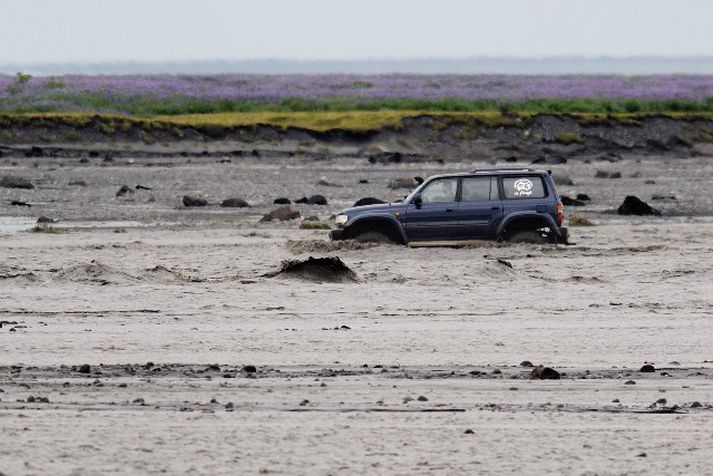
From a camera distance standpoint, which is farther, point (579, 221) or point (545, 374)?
point (579, 221)

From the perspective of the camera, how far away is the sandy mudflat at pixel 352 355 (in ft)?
32.2

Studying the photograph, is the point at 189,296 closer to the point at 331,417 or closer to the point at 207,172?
the point at 331,417

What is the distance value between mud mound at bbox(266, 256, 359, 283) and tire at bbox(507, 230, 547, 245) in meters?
4.57

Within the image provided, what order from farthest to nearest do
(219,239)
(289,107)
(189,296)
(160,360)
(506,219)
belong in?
(289,107) < (219,239) < (506,219) < (189,296) < (160,360)

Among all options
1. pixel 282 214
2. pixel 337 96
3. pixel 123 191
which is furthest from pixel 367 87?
pixel 282 214

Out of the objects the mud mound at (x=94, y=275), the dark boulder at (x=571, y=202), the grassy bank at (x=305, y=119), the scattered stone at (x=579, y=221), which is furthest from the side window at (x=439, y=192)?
the grassy bank at (x=305, y=119)

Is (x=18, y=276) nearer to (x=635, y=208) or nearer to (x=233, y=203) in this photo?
(x=233, y=203)

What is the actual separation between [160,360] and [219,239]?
42.2ft

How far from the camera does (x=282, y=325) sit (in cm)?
1598

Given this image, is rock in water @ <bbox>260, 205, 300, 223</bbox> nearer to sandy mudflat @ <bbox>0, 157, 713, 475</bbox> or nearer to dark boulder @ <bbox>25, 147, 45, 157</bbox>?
sandy mudflat @ <bbox>0, 157, 713, 475</bbox>

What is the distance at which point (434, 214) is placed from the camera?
77.9 ft

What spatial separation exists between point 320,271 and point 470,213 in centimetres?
465

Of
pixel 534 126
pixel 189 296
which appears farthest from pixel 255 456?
pixel 534 126

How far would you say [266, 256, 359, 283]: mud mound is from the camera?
1973 centimetres
